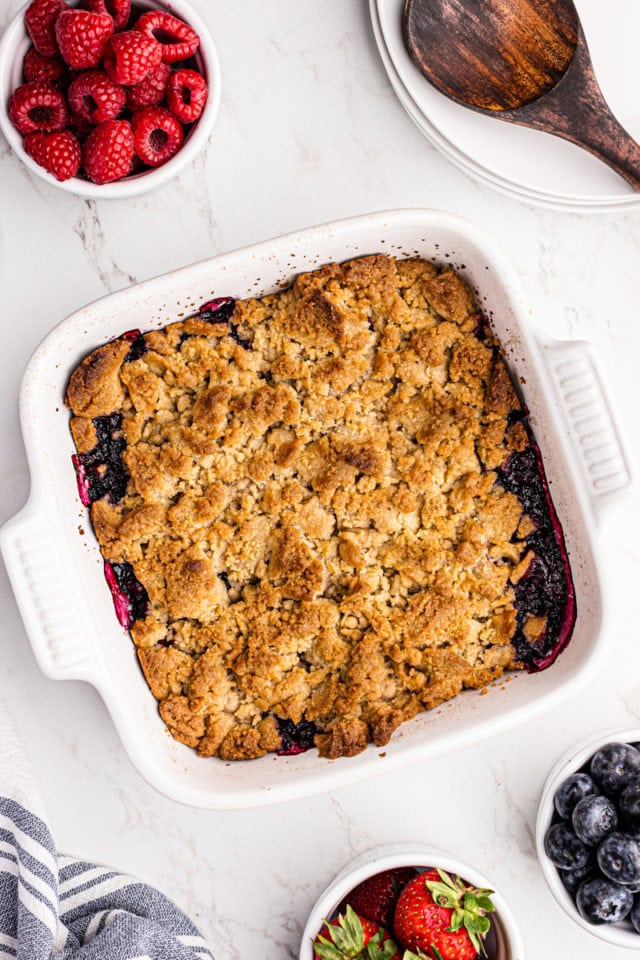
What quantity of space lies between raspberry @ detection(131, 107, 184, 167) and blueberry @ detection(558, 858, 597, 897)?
1.47m

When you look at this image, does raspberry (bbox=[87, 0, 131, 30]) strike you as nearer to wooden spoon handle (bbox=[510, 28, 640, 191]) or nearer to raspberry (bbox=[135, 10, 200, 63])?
raspberry (bbox=[135, 10, 200, 63])

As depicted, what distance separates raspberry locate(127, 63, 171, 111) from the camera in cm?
142

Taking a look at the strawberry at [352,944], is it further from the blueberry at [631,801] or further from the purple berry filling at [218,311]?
the purple berry filling at [218,311]

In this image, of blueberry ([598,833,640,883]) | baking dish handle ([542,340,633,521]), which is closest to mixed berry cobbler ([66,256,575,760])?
baking dish handle ([542,340,633,521])

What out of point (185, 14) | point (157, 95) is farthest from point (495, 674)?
point (185, 14)

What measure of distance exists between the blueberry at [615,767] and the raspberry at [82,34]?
1514 mm

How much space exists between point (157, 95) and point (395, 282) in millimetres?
518

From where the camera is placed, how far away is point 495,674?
1.50m

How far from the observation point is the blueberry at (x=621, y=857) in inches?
56.6

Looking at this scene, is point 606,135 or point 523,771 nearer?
point 606,135

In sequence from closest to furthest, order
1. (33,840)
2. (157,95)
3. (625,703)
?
1. (157,95)
2. (33,840)
3. (625,703)

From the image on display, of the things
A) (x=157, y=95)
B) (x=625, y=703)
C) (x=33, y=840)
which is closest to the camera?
(x=157, y=95)

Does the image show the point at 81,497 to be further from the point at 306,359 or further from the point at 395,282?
the point at 395,282

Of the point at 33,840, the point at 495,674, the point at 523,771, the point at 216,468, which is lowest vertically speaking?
the point at 523,771
